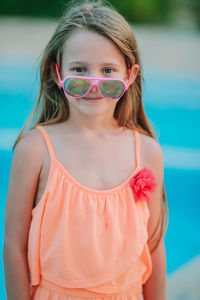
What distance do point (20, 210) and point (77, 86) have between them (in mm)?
562

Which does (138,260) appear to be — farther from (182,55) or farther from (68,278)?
(182,55)

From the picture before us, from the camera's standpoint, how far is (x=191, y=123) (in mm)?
6973

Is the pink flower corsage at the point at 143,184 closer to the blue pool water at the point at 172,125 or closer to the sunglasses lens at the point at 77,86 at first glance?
the sunglasses lens at the point at 77,86

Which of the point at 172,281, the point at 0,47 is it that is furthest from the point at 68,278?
the point at 0,47

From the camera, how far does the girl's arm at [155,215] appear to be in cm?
183

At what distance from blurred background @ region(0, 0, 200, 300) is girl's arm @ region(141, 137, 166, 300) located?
0.66 metres

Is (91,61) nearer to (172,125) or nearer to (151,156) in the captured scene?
(151,156)

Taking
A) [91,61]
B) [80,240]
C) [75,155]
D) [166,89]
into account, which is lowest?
[166,89]

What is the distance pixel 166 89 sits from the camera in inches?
357

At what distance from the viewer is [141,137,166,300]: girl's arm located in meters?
1.83

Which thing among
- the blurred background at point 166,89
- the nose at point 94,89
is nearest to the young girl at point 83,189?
the nose at point 94,89

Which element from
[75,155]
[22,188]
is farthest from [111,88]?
[22,188]

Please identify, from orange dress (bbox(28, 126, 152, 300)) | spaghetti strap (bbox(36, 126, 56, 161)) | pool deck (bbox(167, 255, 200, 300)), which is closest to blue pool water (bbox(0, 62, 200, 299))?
pool deck (bbox(167, 255, 200, 300))

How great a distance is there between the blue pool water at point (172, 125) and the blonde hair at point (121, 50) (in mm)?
758
